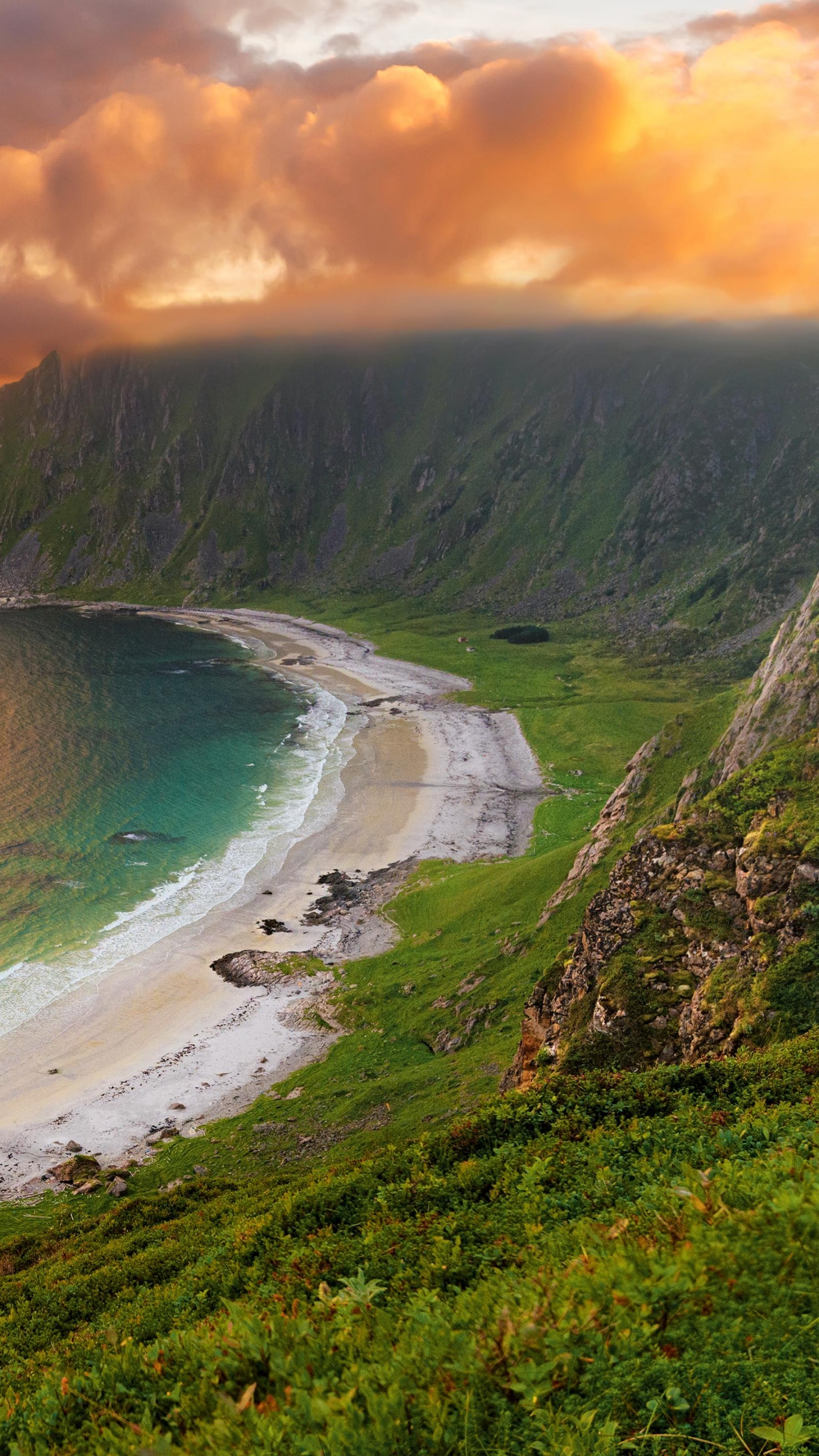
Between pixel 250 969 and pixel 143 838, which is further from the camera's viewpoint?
pixel 143 838

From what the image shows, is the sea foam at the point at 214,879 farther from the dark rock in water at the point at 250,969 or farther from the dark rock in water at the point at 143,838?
the dark rock in water at the point at 250,969

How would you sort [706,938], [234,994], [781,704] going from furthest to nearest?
[234,994], [781,704], [706,938]

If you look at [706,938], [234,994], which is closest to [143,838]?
[234,994]

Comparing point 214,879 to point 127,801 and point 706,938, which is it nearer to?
point 127,801

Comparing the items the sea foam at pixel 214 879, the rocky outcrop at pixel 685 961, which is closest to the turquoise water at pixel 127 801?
the sea foam at pixel 214 879

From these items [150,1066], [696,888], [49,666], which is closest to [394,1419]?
[696,888]

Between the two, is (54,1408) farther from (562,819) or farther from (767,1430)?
(562,819)

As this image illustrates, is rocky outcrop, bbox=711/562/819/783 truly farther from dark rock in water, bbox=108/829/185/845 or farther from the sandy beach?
dark rock in water, bbox=108/829/185/845
